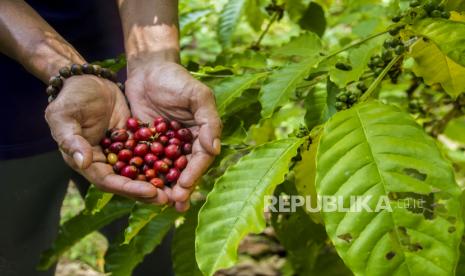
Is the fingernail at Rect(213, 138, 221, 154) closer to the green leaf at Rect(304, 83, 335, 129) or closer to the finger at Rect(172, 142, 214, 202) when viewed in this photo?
the finger at Rect(172, 142, 214, 202)

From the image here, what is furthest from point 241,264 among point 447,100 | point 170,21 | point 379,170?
point 379,170

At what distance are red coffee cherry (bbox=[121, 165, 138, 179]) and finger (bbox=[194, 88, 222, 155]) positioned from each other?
9.0 inches

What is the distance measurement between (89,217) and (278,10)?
3.54ft

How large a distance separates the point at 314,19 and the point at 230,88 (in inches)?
36.4

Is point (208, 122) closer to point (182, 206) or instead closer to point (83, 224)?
point (182, 206)

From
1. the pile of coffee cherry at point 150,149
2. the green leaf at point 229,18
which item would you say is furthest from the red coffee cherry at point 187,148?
the green leaf at point 229,18

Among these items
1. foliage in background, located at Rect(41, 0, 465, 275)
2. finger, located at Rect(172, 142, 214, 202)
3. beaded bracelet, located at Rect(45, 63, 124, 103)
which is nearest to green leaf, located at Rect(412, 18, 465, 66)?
foliage in background, located at Rect(41, 0, 465, 275)

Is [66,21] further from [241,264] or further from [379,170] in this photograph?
[241,264]

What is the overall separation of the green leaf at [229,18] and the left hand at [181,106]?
690 mm

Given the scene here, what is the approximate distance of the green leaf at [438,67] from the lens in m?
1.31

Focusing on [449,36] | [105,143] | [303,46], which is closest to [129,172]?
[105,143]

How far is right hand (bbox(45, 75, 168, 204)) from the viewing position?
127cm

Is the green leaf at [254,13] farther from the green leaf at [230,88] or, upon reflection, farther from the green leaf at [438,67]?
the green leaf at [438,67]

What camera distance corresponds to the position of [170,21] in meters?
1.67
